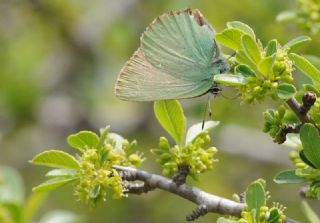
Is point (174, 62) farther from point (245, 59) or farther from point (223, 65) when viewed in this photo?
point (245, 59)

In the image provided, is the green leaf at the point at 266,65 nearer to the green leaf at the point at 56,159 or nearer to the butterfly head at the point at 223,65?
the butterfly head at the point at 223,65

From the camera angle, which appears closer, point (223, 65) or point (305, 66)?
point (305, 66)

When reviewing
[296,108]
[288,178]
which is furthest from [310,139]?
[288,178]

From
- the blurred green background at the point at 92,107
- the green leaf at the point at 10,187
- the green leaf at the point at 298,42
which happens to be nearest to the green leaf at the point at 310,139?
the green leaf at the point at 298,42

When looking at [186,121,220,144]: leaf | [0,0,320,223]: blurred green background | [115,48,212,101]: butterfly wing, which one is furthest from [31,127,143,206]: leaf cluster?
[0,0,320,223]: blurred green background

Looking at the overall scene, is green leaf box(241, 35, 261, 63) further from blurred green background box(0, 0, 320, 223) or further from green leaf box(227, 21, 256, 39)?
blurred green background box(0, 0, 320, 223)

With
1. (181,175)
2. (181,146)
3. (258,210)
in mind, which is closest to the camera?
(258,210)
